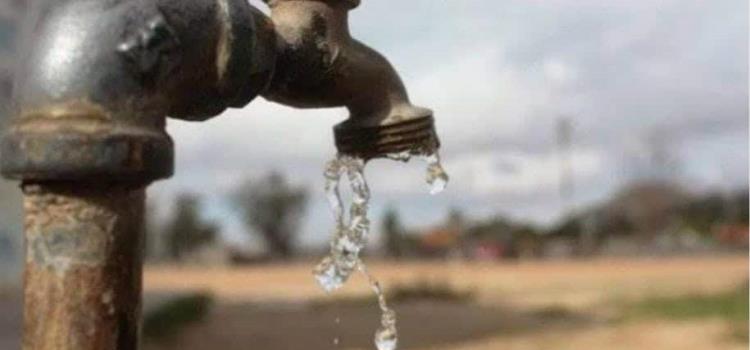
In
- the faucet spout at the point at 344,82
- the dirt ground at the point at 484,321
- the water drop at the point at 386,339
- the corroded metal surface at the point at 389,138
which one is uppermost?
the faucet spout at the point at 344,82

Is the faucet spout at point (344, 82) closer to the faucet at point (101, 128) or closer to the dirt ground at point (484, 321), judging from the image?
the faucet at point (101, 128)

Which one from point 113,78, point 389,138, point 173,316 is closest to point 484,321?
point 173,316

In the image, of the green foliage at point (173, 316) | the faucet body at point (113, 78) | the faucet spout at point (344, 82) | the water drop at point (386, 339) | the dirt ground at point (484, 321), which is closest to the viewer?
the faucet body at point (113, 78)

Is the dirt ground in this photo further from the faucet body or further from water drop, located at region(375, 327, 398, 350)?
the faucet body

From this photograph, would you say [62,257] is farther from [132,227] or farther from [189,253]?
[189,253]

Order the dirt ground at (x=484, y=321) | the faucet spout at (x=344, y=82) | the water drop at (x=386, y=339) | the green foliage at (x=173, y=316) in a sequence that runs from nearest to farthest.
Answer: the faucet spout at (x=344, y=82), the water drop at (x=386, y=339), the dirt ground at (x=484, y=321), the green foliage at (x=173, y=316)

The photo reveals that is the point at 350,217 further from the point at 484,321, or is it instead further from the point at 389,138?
the point at 484,321

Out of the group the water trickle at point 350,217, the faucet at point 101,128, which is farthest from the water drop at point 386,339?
the faucet at point 101,128

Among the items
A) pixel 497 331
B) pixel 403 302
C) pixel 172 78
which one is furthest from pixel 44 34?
pixel 403 302

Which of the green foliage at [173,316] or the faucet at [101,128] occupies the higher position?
the faucet at [101,128]
